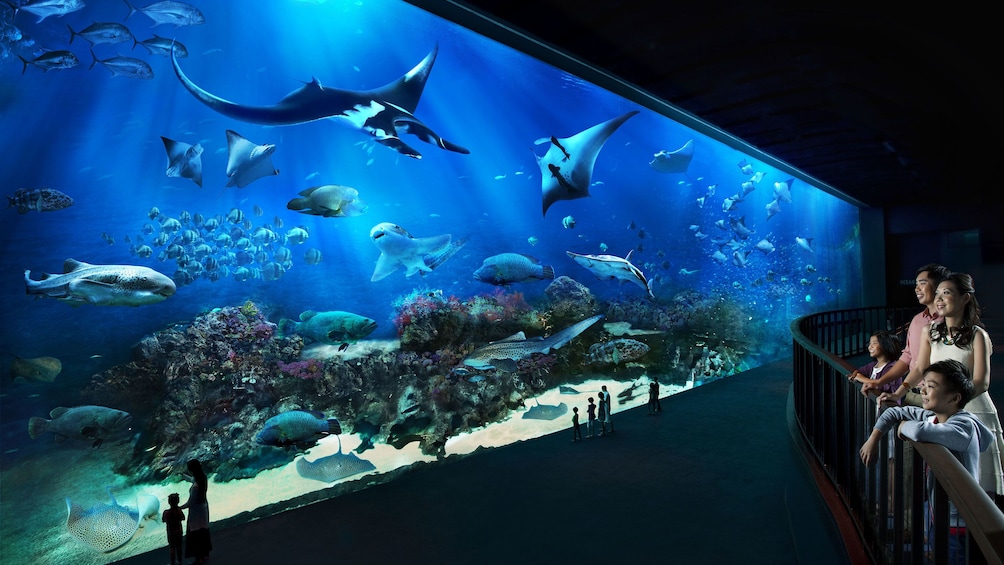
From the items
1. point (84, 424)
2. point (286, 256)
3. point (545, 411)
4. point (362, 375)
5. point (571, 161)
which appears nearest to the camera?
point (84, 424)

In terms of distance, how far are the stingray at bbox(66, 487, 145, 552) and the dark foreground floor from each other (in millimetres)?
212

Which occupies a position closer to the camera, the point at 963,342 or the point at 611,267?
the point at 963,342

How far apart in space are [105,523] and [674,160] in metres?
9.46

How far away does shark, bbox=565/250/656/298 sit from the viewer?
792cm

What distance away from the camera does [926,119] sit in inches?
303

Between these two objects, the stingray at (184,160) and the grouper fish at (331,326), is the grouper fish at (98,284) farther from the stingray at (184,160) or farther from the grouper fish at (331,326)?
the grouper fish at (331,326)

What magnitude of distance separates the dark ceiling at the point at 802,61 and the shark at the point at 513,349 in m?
3.57

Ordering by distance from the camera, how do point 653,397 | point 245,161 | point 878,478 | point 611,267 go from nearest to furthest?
point 878,478 → point 245,161 → point 653,397 → point 611,267

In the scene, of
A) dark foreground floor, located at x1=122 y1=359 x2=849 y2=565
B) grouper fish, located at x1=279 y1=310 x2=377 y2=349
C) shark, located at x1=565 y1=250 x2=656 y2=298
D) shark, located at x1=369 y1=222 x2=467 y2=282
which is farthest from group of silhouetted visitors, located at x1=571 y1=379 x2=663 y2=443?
grouper fish, located at x1=279 y1=310 x2=377 y2=349

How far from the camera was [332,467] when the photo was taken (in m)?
5.28


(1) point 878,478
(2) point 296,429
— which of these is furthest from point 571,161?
(1) point 878,478

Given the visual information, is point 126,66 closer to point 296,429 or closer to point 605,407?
point 296,429

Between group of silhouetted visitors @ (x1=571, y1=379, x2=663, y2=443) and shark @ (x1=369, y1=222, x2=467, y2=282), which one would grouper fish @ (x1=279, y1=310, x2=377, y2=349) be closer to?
shark @ (x1=369, y1=222, x2=467, y2=282)

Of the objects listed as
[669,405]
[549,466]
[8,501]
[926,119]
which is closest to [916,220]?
[926,119]
